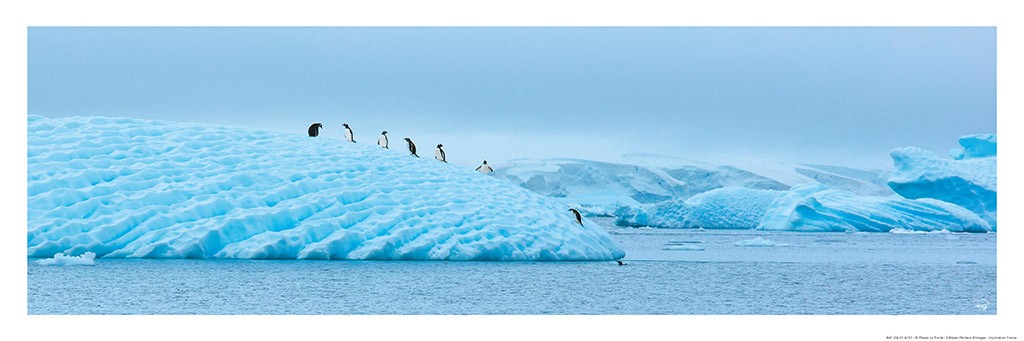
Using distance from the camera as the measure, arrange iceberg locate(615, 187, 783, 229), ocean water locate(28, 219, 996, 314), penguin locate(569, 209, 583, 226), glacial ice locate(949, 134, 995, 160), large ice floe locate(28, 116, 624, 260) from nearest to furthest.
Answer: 1. ocean water locate(28, 219, 996, 314)
2. large ice floe locate(28, 116, 624, 260)
3. penguin locate(569, 209, 583, 226)
4. glacial ice locate(949, 134, 995, 160)
5. iceberg locate(615, 187, 783, 229)

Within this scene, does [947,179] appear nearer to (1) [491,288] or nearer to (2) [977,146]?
(2) [977,146]

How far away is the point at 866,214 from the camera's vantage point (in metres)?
33.5

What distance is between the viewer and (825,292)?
11.5 metres

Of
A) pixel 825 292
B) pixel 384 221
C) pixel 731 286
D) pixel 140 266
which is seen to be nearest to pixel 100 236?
pixel 140 266

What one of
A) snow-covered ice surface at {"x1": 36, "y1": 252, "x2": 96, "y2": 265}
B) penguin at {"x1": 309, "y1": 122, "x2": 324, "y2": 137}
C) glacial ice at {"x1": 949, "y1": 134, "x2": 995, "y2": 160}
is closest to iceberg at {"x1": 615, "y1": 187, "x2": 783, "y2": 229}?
glacial ice at {"x1": 949, "y1": 134, "x2": 995, "y2": 160}

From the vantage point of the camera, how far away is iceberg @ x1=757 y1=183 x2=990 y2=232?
32719 millimetres

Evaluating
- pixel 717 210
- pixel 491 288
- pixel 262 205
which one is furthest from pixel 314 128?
pixel 717 210

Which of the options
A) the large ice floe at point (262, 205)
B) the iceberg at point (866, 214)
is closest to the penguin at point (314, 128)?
the large ice floe at point (262, 205)

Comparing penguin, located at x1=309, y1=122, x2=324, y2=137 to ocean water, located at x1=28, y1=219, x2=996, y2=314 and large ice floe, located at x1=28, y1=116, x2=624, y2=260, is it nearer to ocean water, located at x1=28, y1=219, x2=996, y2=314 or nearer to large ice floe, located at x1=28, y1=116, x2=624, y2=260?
large ice floe, located at x1=28, y1=116, x2=624, y2=260

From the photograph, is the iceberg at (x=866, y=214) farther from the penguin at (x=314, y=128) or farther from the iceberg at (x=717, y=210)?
the penguin at (x=314, y=128)

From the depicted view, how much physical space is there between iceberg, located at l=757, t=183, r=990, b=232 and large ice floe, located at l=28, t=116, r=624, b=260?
20001mm

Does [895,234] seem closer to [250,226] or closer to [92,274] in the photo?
[250,226]

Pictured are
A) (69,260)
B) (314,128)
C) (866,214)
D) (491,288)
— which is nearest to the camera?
(491,288)

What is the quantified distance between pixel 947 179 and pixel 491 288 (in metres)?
25.5
